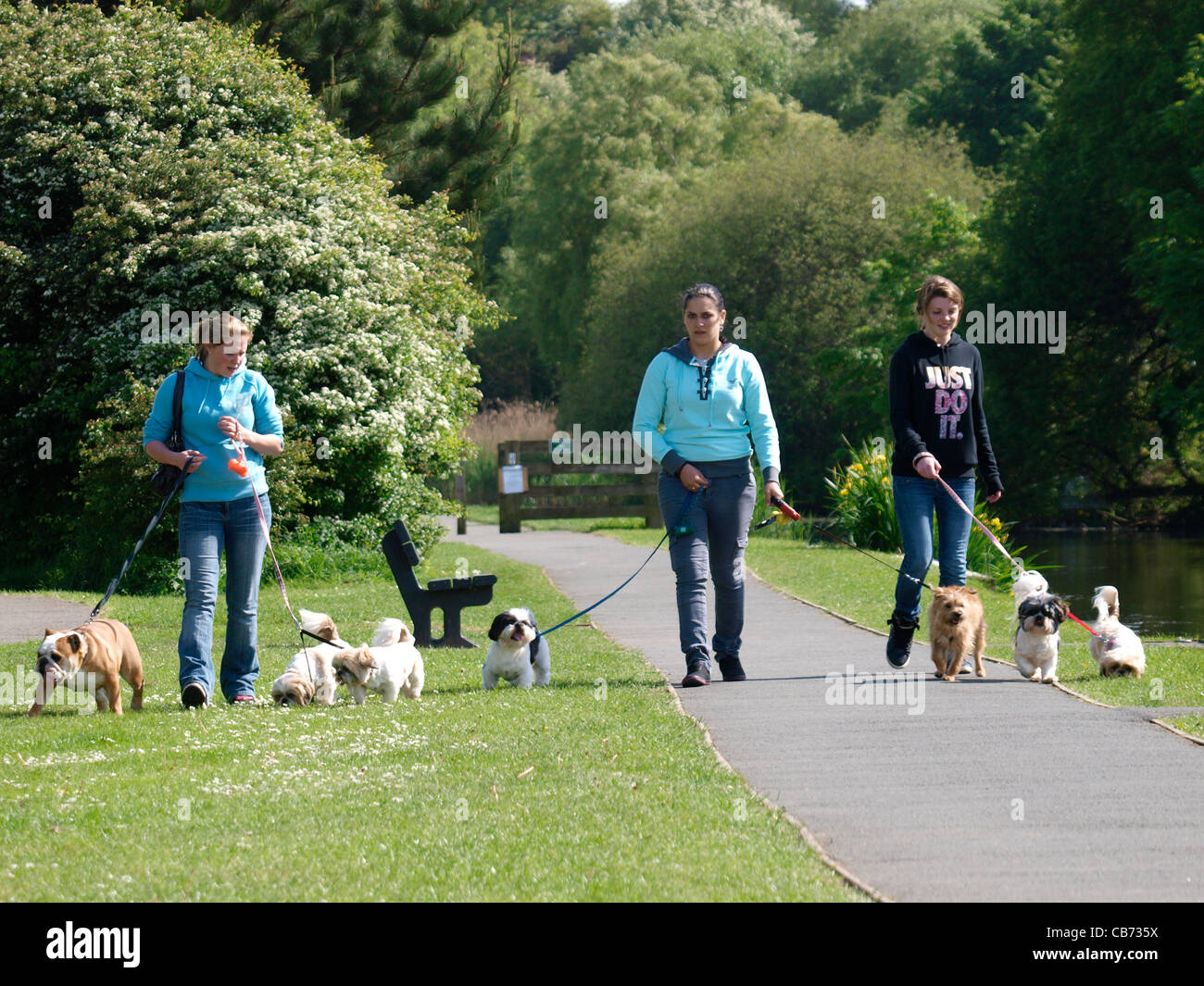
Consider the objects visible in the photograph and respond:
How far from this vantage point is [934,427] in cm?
945

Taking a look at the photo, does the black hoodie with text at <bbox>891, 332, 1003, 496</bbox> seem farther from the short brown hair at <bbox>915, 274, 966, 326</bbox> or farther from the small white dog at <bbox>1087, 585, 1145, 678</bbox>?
the small white dog at <bbox>1087, 585, 1145, 678</bbox>

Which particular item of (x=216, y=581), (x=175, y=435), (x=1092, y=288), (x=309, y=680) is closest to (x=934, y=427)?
(x=309, y=680)

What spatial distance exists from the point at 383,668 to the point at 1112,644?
464cm

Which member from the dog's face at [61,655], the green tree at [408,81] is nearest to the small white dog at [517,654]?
the dog's face at [61,655]

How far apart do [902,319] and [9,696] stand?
33.4 meters

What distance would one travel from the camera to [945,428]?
31.0 ft

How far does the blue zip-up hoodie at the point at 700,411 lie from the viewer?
9117 mm

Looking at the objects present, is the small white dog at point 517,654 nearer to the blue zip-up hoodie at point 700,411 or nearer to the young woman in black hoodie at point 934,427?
the blue zip-up hoodie at point 700,411

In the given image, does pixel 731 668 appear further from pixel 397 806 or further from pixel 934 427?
pixel 397 806

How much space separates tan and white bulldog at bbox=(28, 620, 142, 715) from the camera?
870cm

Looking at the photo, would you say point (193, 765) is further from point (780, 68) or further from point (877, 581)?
point (780, 68)

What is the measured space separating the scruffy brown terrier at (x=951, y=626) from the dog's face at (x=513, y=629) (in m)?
2.48

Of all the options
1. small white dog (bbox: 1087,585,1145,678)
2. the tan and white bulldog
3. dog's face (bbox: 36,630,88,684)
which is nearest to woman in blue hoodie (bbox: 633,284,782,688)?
small white dog (bbox: 1087,585,1145,678)
